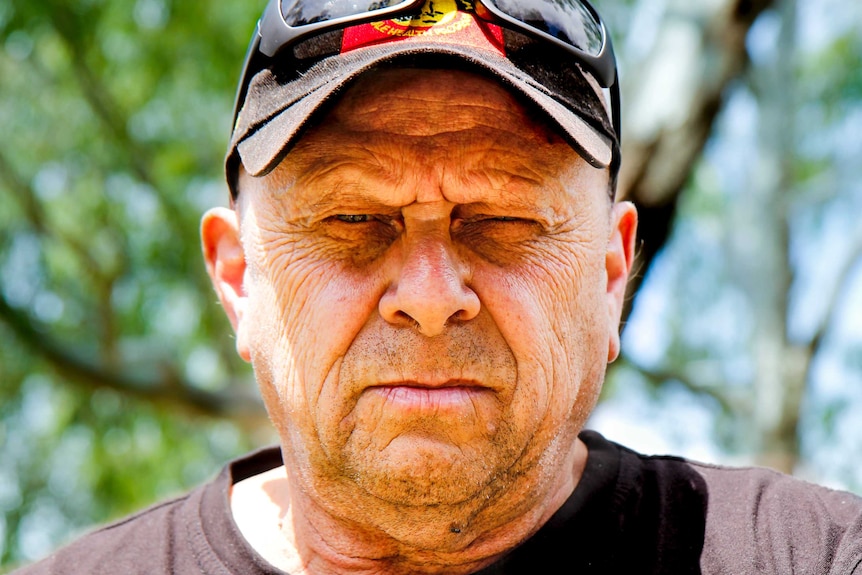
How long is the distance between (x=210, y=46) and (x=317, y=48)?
648cm

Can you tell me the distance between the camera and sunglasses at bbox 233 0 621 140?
2062mm

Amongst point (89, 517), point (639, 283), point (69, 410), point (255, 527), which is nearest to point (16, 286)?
point (69, 410)

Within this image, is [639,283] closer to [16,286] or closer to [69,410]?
[16,286]

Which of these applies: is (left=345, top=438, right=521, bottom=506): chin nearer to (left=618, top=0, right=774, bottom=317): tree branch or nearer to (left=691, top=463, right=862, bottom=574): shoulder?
(left=691, top=463, right=862, bottom=574): shoulder

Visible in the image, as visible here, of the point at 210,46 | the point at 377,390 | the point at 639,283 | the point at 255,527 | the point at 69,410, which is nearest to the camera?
the point at 377,390

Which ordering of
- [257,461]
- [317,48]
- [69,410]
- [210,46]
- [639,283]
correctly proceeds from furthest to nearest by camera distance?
[69,410] → [210,46] → [639,283] → [257,461] → [317,48]

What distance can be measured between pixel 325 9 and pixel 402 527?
1.16 meters

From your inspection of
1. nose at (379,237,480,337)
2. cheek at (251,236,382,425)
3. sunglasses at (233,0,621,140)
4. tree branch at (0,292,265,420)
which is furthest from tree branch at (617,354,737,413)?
nose at (379,237,480,337)

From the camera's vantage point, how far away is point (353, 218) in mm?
2090

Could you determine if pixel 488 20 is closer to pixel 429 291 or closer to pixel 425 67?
pixel 425 67

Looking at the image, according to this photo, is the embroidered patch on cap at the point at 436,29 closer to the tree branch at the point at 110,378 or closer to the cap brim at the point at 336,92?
the cap brim at the point at 336,92

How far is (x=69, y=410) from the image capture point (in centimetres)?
947

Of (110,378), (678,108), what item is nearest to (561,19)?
(678,108)

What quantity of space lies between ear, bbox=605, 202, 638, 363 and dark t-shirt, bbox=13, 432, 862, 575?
0.31 m
